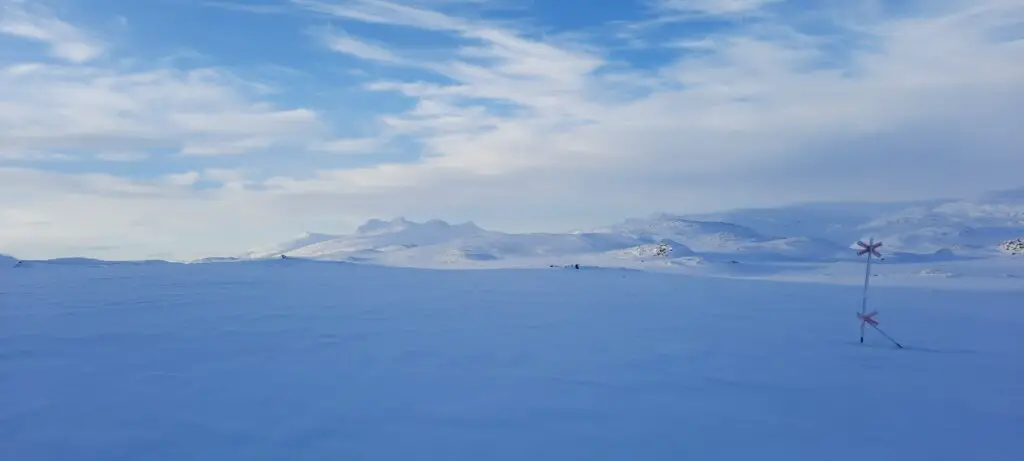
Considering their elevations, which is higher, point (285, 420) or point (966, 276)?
point (966, 276)

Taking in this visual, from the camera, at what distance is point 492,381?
7.54m

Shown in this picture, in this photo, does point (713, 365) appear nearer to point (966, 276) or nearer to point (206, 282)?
point (206, 282)

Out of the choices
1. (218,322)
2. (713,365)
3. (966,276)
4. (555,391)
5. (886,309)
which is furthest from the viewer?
(966,276)

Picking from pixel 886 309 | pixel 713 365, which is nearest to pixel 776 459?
pixel 713 365

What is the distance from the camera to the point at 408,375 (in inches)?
306

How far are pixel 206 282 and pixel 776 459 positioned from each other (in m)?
16.9

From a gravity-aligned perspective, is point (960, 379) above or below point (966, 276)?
below

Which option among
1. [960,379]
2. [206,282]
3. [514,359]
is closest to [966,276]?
[960,379]

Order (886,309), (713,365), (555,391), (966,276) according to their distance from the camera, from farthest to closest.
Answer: (966,276)
(886,309)
(713,365)
(555,391)

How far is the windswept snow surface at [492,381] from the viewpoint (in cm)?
552

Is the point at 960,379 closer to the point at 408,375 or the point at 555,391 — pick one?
the point at 555,391

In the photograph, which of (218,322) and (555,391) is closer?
(555,391)

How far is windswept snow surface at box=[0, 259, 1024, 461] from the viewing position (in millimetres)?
5523

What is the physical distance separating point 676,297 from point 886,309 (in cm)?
474
